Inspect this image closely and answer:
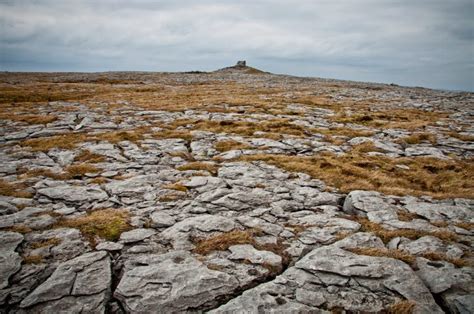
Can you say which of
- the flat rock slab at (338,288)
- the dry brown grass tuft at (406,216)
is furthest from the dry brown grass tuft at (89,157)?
the dry brown grass tuft at (406,216)

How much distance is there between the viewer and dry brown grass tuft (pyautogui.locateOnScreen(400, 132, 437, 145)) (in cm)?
2353

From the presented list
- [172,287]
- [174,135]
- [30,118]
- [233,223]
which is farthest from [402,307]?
[30,118]

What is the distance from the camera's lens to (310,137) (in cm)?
2481

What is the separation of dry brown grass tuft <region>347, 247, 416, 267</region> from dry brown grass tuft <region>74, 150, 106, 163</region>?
48.6 feet

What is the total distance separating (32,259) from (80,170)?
8161 millimetres

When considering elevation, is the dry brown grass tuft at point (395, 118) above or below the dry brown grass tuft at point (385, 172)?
above

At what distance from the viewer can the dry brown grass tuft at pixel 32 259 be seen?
8055mm

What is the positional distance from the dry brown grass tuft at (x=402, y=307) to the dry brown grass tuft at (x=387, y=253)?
6.22ft

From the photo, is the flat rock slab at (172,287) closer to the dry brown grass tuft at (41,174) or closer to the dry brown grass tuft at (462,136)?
the dry brown grass tuft at (41,174)

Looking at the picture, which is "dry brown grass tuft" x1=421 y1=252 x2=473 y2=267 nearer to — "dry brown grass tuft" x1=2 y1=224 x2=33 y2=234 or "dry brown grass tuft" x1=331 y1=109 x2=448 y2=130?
"dry brown grass tuft" x1=2 y1=224 x2=33 y2=234

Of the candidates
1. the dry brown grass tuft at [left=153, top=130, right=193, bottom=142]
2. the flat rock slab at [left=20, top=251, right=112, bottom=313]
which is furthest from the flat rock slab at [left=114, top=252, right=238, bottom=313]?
the dry brown grass tuft at [left=153, top=130, right=193, bottom=142]

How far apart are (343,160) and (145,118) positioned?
70.6 ft

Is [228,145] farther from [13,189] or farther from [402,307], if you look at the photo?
[402,307]

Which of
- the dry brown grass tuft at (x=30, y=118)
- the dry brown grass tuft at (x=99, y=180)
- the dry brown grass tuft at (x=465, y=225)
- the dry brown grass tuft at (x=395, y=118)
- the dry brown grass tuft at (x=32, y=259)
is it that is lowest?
the dry brown grass tuft at (x=32, y=259)
